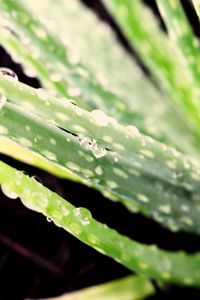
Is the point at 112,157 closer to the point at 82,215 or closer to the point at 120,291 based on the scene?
the point at 82,215

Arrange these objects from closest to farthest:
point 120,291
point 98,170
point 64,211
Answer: point 64,211, point 98,170, point 120,291

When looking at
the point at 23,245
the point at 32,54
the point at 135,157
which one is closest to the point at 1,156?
the point at 23,245

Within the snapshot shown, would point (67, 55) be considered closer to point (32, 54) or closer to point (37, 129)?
point (32, 54)

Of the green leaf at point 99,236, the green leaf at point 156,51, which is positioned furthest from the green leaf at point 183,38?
the green leaf at point 99,236

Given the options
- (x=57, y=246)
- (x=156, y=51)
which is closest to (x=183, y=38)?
(x=156, y=51)

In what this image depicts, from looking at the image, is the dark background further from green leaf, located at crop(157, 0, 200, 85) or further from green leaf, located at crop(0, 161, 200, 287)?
green leaf, located at crop(157, 0, 200, 85)

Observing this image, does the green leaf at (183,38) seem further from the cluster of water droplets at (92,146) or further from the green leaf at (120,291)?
the green leaf at (120,291)
